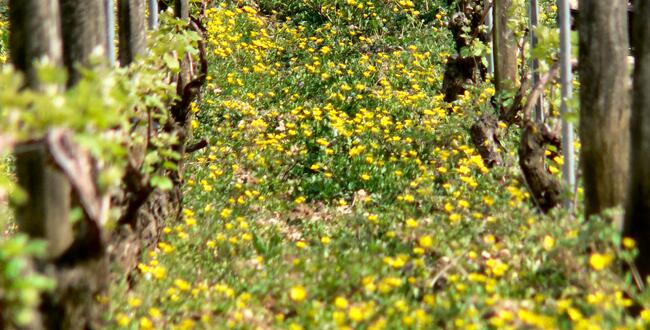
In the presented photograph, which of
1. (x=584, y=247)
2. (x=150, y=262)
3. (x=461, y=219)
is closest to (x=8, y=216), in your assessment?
(x=150, y=262)

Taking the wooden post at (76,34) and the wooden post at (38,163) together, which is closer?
the wooden post at (38,163)

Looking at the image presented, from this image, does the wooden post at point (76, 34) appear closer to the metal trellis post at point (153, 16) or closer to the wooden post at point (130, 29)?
the wooden post at point (130, 29)

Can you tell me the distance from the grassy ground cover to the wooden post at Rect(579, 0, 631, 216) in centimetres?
33

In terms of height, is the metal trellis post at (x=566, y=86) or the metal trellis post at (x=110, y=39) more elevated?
the metal trellis post at (x=110, y=39)

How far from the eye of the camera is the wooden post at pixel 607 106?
16.9 feet

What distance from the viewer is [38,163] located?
3764 mm

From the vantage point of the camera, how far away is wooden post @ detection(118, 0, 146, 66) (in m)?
6.18

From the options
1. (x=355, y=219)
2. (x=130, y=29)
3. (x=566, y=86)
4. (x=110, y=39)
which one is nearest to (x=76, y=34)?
(x=110, y=39)

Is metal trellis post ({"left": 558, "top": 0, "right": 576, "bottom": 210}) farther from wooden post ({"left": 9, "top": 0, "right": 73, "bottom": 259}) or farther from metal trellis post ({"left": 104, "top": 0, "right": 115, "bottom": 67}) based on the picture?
wooden post ({"left": 9, "top": 0, "right": 73, "bottom": 259})

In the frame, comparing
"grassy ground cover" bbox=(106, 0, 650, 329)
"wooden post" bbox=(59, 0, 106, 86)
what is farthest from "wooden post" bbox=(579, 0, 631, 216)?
"wooden post" bbox=(59, 0, 106, 86)

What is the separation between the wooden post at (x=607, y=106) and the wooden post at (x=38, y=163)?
→ 3.12 m

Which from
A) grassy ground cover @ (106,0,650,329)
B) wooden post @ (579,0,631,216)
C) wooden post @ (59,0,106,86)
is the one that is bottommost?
grassy ground cover @ (106,0,650,329)

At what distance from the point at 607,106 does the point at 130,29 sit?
3.35m

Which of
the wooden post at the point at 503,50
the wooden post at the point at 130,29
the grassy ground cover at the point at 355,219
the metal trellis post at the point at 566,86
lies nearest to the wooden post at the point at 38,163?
the grassy ground cover at the point at 355,219
